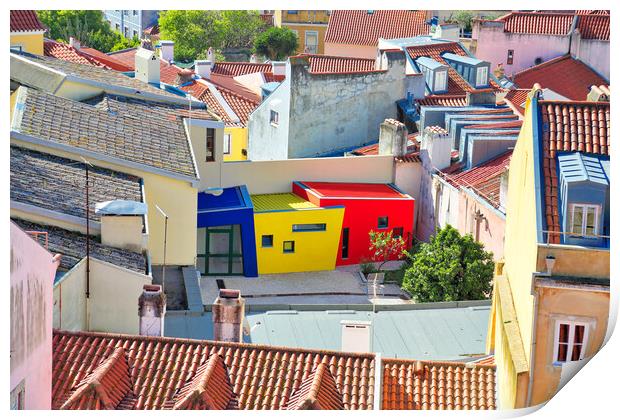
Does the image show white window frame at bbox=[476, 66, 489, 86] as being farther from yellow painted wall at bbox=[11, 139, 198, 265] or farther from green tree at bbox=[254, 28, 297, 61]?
A: green tree at bbox=[254, 28, 297, 61]

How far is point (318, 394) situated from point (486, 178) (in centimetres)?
1886

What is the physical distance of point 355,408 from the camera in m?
20.5

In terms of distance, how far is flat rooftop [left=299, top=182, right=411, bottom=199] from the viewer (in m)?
39.2

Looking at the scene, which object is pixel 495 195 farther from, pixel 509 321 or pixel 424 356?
pixel 509 321

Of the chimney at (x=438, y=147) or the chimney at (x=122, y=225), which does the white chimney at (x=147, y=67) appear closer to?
the chimney at (x=438, y=147)

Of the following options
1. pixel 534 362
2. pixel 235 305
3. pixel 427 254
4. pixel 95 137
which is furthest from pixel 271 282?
pixel 534 362

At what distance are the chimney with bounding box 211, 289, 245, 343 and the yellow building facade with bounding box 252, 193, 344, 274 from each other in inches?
572

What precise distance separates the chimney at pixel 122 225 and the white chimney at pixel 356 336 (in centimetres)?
486

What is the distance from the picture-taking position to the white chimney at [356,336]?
920 inches

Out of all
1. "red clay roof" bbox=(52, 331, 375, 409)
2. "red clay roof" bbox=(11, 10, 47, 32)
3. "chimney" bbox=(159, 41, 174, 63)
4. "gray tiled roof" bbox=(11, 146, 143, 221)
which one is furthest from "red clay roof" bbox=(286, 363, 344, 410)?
"chimney" bbox=(159, 41, 174, 63)

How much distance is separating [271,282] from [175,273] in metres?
6.75

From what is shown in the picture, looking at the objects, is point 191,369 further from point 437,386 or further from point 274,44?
point 274,44

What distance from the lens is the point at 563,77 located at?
56.9m

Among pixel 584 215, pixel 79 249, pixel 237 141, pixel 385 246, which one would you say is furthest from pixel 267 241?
pixel 584 215
